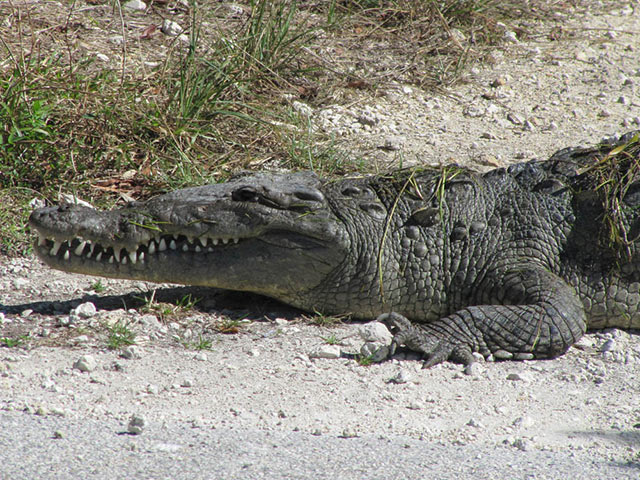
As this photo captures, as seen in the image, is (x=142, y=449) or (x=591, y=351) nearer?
(x=142, y=449)

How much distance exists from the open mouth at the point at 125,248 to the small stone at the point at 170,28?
405 cm

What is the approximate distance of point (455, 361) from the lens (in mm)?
4156

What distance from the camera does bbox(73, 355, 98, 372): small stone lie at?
148 inches

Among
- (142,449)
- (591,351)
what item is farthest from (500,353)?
(142,449)

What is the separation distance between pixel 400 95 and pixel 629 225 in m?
3.51

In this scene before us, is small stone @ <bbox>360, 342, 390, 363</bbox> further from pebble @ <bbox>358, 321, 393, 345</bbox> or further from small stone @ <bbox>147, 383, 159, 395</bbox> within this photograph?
small stone @ <bbox>147, 383, 159, 395</bbox>

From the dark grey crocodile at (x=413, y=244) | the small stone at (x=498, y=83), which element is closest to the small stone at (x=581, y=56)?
the small stone at (x=498, y=83)

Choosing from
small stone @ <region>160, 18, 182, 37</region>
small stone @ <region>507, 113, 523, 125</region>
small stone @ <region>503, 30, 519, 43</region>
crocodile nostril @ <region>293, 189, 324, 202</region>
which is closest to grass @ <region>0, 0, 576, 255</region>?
small stone @ <region>160, 18, 182, 37</region>

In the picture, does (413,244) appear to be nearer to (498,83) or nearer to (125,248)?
(125,248)

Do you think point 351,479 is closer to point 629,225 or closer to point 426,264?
point 426,264

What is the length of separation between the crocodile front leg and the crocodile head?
0.62m

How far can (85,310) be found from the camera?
4410 millimetres

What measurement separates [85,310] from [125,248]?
42 centimetres

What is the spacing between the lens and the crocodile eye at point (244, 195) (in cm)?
457
